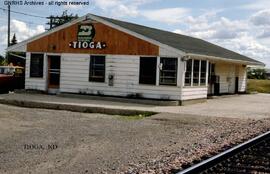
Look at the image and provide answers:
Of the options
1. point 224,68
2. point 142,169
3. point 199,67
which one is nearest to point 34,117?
point 142,169

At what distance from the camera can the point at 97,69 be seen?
1024 inches

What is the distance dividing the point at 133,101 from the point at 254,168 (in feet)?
52.3

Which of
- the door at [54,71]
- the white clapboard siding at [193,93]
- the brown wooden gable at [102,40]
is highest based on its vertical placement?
the brown wooden gable at [102,40]

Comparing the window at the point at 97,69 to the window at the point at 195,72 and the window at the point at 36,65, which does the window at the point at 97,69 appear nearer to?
the window at the point at 36,65

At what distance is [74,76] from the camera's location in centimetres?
2642

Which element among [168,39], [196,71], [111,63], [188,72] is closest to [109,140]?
[188,72]

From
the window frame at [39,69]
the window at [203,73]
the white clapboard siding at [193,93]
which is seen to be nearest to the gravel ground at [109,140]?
the white clapboard siding at [193,93]

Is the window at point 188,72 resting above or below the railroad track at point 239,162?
above

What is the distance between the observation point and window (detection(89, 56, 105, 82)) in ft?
84.6

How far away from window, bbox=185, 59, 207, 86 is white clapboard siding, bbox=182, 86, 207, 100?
0.24 m

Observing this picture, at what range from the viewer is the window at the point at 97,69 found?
25.8 meters

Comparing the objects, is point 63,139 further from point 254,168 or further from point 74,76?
point 74,76

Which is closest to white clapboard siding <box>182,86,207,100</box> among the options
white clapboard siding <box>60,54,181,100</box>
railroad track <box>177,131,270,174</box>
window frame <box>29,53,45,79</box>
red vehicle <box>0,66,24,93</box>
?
white clapboard siding <box>60,54,181,100</box>

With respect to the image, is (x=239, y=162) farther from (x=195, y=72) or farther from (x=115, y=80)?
(x=195, y=72)
